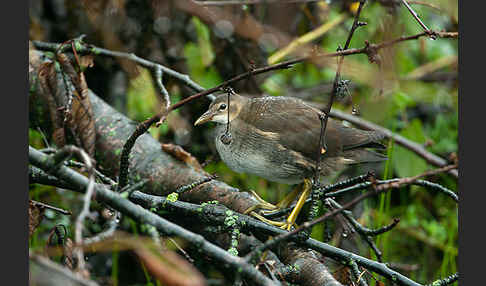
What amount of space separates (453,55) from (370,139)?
357 centimetres

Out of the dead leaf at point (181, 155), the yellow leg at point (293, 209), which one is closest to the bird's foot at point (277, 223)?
the yellow leg at point (293, 209)

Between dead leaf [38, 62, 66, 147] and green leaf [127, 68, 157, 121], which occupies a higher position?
green leaf [127, 68, 157, 121]

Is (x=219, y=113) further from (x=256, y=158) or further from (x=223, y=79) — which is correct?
(x=223, y=79)

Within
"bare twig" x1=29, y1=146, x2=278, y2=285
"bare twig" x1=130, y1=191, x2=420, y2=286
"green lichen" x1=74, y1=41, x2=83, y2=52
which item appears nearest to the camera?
"bare twig" x1=29, y1=146, x2=278, y2=285

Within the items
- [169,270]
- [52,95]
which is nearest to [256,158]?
[52,95]

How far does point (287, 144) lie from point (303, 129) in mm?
139

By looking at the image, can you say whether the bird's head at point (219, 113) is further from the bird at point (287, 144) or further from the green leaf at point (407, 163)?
the green leaf at point (407, 163)

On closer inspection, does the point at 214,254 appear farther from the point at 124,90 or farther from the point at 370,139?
the point at 124,90

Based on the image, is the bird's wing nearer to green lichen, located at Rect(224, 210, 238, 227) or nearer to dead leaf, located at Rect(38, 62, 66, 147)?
green lichen, located at Rect(224, 210, 238, 227)

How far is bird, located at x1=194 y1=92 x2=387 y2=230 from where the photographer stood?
9.37ft

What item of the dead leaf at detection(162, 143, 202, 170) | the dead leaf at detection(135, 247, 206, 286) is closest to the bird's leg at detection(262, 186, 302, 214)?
the dead leaf at detection(162, 143, 202, 170)

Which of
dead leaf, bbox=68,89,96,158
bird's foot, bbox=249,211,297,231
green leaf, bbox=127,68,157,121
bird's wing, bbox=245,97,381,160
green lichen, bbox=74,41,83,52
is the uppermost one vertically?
green lichen, bbox=74,41,83,52

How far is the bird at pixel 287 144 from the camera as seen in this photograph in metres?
2.86

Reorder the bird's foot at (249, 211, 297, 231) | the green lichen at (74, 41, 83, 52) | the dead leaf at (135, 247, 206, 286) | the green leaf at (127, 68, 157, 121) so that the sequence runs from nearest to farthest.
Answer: the dead leaf at (135, 247, 206, 286) → the bird's foot at (249, 211, 297, 231) → the green lichen at (74, 41, 83, 52) → the green leaf at (127, 68, 157, 121)
